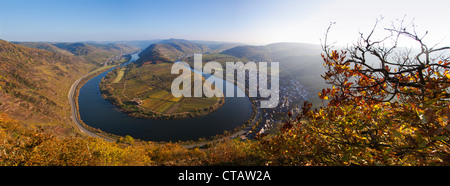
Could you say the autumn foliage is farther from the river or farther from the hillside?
the hillside

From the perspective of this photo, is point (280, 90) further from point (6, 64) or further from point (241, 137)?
point (6, 64)

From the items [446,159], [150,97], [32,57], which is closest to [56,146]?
[446,159]

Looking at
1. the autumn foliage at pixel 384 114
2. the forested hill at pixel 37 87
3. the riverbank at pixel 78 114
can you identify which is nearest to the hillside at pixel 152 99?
the riverbank at pixel 78 114

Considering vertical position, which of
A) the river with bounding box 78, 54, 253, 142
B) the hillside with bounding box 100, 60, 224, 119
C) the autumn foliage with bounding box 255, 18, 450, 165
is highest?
the autumn foliage with bounding box 255, 18, 450, 165

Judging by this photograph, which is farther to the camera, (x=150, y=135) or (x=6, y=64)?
(x=6, y=64)

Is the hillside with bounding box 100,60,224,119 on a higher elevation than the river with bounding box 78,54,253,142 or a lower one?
higher

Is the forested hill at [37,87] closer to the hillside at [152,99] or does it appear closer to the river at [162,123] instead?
the river at [162,123]

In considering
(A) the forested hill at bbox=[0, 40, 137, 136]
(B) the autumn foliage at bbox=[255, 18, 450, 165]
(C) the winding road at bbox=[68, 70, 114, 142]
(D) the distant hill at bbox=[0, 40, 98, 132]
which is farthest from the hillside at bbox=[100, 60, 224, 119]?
(B) the autumn foliage at bbox=[255, 18, 450, 165]
